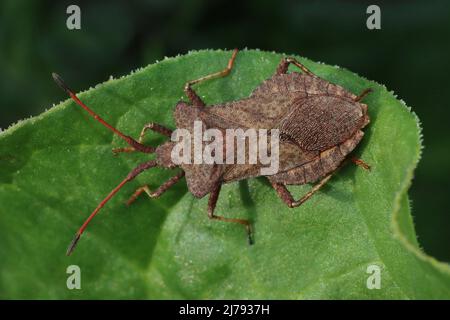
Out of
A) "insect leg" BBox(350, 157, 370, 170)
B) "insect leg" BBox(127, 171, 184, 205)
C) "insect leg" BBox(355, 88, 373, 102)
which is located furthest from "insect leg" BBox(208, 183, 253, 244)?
"insect leg" BBox(355, 88, 373, 102)

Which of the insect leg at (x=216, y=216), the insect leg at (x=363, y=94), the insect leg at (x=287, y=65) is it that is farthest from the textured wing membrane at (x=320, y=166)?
the insect leg at (x=287, y=65)

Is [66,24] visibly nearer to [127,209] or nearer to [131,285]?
[127,209]

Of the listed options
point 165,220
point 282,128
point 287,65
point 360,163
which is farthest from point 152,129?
point 360,163

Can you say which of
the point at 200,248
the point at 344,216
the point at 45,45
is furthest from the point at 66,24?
the point at 344,216

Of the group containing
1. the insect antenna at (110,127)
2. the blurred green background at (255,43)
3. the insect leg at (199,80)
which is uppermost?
the blurred green background at (255,43)

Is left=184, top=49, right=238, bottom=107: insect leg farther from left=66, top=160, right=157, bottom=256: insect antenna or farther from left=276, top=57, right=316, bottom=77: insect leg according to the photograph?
left=66, top=160, right=157, bottom=256: insect antenna

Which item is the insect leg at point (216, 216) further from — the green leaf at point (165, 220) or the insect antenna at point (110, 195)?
the insect antenna at point (110, 195)
